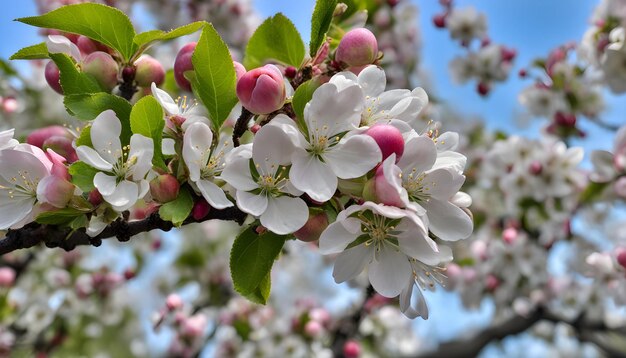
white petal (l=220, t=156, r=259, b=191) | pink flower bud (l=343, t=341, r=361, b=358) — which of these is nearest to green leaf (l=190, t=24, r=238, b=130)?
white petal (l=220, t=156, r=259, b=191)

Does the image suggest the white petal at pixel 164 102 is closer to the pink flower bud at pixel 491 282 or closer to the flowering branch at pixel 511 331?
the pink flower bud at pixel 491 282

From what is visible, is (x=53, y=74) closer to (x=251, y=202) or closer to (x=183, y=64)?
(x=183, y=64)

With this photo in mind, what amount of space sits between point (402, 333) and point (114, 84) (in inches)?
97.0

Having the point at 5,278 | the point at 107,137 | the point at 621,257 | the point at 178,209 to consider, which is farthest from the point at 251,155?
the point at 5,278

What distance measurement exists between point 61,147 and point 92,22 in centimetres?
25

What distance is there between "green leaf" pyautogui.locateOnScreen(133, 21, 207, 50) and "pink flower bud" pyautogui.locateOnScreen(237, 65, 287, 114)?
0.44ft

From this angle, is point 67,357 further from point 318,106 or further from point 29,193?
point 318,106

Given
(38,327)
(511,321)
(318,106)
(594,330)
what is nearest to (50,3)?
(38,327)

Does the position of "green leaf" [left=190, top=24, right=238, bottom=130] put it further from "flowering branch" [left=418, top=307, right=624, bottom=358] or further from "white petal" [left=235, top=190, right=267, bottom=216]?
"flowering branch" [left=418, top=307, right=624, bottom=358]

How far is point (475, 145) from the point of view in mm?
3820

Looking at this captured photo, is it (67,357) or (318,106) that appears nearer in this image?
(318,106)

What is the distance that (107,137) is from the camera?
0.91 meters

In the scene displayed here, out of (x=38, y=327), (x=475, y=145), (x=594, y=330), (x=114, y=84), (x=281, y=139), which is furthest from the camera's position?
(x=475, y=145)

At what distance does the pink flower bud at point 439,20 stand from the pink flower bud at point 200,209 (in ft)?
8.85
